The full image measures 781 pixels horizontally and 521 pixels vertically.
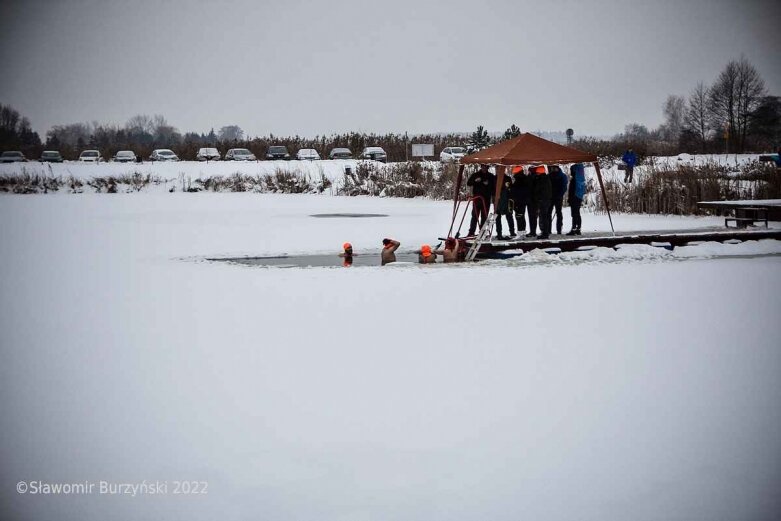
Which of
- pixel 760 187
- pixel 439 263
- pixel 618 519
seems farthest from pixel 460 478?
pixel 760 187

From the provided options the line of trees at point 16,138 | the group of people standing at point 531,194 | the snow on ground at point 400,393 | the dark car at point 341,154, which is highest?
the line of trees at point 16,138

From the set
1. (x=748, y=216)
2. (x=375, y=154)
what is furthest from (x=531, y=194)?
(x=375, y=154)

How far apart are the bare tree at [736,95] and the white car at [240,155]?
45.4m

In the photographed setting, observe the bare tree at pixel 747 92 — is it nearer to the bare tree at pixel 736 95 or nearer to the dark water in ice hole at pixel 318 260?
the bare tree at pixel 736 95

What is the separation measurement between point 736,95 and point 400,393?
82.0m

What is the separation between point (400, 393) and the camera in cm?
770

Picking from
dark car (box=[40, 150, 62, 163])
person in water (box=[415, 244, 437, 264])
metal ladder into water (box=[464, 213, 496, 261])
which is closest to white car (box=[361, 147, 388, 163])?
dark car (box=[40, 150, 62, 163])

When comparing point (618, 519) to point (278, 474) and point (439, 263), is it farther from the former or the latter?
point (439, 263)

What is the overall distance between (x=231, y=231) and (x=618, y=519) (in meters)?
19.4

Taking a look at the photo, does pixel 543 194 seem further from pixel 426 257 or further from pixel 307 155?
pixel 307 155

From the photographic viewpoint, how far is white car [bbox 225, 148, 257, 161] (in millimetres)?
60375

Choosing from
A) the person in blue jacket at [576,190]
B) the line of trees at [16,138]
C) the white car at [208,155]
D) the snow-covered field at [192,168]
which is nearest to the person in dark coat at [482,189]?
the person in blue jacket at [576,190]

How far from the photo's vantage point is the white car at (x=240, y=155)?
198ft

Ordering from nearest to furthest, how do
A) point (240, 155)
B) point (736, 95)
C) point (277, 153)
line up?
point (277, 153) < point (240, 155) < point (736, 95)
